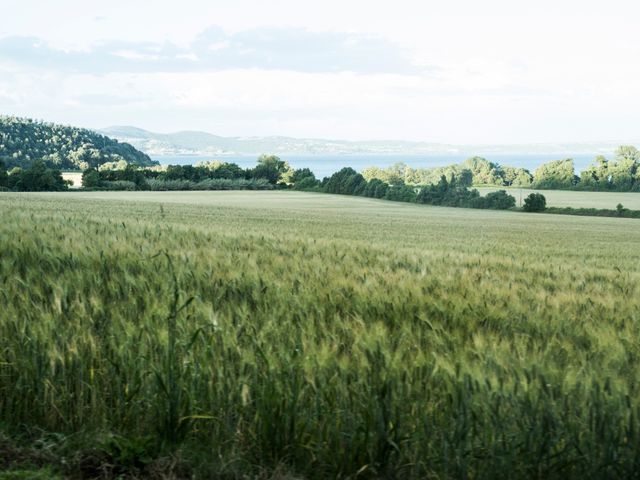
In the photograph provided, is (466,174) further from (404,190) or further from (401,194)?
(401,194)

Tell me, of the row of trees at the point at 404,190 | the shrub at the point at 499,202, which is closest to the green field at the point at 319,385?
the shrub at the point at 499,202

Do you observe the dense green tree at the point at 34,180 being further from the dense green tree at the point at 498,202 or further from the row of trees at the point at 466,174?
the dense green tree at the point at 498,202

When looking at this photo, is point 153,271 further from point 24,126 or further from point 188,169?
point 24,126

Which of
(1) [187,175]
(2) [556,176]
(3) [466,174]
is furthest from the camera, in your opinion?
(3) [466,174]

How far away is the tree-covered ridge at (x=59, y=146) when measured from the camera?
320 ft

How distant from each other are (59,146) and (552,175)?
73.5 m

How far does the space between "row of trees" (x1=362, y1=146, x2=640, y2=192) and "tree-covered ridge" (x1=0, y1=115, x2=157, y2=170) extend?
40.2 metres

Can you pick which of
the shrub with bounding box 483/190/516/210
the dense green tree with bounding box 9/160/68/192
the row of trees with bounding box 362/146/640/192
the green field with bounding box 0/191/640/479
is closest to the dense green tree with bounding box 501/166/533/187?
the row of trees with bounding box 362/146/640/192

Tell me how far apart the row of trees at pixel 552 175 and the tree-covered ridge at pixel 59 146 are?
4024 centimetres

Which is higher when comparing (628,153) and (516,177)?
(628,153)

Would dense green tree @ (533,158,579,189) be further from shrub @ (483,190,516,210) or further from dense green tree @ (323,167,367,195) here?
dense green tree @ (323,167,367,195)

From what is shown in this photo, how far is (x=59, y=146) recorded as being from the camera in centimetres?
10669

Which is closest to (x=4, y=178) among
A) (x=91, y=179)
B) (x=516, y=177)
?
(x=91, y=179)

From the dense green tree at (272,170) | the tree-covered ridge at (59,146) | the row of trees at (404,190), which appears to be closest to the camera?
the row of trees at (404,190)
